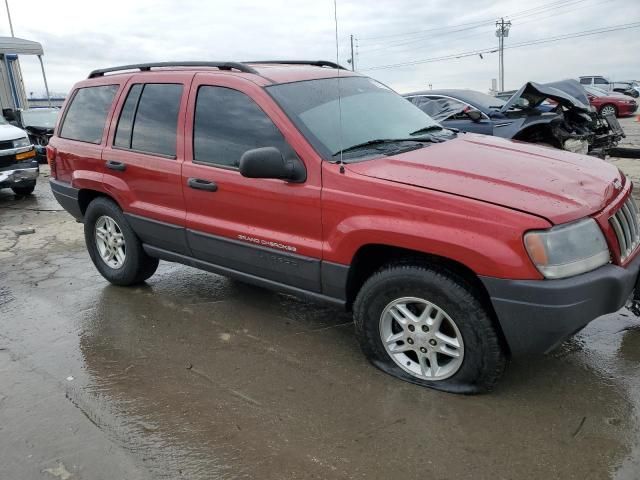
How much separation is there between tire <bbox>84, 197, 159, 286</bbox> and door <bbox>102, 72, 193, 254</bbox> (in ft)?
0.54

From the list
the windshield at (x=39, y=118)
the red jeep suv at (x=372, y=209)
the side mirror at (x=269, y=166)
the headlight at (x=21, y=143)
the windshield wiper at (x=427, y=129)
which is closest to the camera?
the red jeep suv at (x=372, y=209)

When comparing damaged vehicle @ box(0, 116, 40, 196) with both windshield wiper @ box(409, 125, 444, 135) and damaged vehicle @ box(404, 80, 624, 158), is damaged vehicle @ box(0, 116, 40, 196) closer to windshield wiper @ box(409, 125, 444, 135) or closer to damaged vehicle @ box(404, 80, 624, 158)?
damaged vehicle @ box(404, 80, 624, 158)

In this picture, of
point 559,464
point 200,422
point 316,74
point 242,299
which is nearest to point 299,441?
point 200,422

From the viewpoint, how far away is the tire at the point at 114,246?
471cm

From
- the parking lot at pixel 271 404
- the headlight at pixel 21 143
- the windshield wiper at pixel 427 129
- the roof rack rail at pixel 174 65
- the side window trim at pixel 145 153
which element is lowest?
the parking lot at pixel 271 404

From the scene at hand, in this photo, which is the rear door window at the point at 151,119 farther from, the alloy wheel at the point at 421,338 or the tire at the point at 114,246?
the alloy wheel at the point at 421,338

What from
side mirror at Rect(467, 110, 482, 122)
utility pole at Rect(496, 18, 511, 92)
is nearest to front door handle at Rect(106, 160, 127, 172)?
side mirror at Rect(467, 110, 482, 122)

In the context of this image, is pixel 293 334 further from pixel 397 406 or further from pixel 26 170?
pixel 26 170

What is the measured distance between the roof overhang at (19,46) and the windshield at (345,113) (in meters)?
14.0

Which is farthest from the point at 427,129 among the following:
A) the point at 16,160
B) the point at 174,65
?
the point at 16,160

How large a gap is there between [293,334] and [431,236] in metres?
1.52

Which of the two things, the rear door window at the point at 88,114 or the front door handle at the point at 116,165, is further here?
the rear door window at the point at 88,114

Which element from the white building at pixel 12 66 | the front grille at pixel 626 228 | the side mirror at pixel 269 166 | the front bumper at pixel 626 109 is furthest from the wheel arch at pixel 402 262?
the front bumper at pixel 626 109

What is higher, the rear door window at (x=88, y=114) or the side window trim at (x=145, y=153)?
the rear door window at (x=88, y=114)
